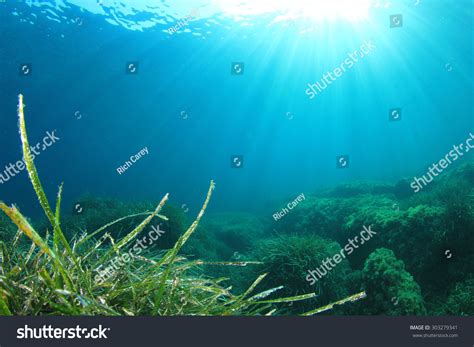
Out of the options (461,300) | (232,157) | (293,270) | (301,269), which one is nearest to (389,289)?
(461,300)

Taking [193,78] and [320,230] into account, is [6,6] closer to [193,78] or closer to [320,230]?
[193,78]

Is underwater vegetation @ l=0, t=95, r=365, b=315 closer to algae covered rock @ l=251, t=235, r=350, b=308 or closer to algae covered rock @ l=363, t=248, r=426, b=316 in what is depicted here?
algae covered rock @ l=251, t=235, r=350, b=308

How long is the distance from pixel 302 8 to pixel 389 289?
93.8ft

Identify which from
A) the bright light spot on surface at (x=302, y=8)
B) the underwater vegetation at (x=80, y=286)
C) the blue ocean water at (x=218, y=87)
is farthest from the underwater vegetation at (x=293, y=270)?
the bright light spot on surface at (x=302, y=8)

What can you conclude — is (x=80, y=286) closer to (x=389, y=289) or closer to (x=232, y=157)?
(x=389, y=289)

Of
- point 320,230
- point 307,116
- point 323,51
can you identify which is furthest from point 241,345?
point 307,116

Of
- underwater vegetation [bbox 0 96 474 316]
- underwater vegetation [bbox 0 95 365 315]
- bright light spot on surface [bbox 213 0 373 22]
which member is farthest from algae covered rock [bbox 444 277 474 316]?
bright light spot on surface [bbox 213 0 373 22]

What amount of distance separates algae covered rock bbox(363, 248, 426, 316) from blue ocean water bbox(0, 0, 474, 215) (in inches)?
216

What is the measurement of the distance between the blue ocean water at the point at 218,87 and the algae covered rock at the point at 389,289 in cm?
548

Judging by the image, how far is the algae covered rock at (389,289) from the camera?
4.22 meters

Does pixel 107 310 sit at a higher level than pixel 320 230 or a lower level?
higher

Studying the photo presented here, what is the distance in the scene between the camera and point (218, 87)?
178ft

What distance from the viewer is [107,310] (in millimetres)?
1050

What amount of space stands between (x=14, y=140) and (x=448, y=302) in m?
73.7
